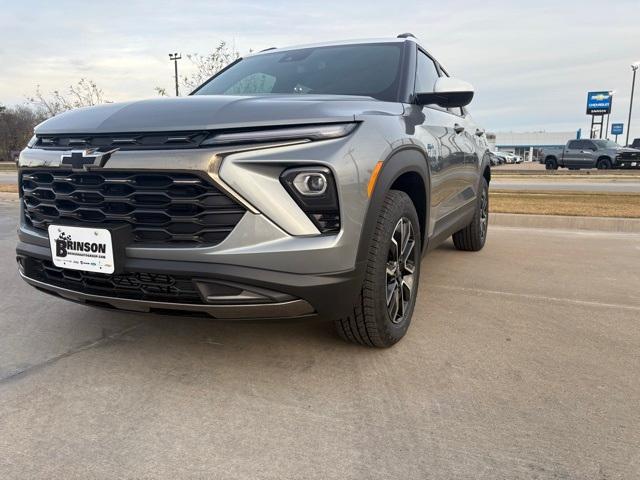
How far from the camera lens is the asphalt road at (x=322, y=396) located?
1.84 meters

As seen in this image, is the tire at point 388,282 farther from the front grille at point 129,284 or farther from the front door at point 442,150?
the front grille at point 129,284

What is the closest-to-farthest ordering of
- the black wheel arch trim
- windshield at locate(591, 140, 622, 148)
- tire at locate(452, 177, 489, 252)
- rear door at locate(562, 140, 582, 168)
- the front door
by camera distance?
the black wheel arch trim < the front door < tire at locate(452, 177, 489, 252) < windshield at locate(591, 140, 622, 148) < rear door at locate(562, 140, 582, 168)

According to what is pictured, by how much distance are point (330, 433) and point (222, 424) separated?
428 mm

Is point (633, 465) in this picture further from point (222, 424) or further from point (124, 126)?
point (124, 126)

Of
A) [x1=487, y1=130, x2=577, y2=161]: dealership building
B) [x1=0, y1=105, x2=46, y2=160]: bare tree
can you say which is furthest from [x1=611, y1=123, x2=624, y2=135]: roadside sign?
[x1=0, y1=105, x2=46, y2=160]: bare tree

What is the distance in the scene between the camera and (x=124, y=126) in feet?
7.33

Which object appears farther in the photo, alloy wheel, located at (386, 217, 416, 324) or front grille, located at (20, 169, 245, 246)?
alloy wheel, located at (386, 217, 416, 324)

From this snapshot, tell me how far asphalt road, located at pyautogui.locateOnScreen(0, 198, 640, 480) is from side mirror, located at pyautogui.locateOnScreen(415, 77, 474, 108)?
4.46 feet

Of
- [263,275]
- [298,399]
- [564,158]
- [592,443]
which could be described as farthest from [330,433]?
[564,158]

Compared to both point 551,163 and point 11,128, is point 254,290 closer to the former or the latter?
point 551,163

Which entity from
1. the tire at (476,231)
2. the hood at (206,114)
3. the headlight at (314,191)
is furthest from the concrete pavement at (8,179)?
the headlight at (314,191)

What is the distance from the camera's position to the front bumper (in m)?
2.11

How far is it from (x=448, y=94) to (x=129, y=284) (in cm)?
209

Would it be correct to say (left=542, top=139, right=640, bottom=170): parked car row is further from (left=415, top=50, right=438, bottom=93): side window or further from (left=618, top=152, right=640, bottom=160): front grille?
(left=415, top=50, right=438, bottom=93): side window
